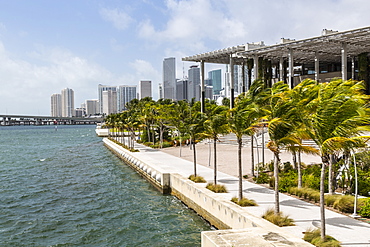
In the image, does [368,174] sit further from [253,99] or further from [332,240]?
[332,240]

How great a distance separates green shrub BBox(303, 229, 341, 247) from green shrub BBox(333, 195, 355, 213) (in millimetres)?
3850

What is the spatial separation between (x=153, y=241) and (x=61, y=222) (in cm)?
650

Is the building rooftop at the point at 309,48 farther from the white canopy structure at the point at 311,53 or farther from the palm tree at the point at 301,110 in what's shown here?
the palm tree at the point at 301,110

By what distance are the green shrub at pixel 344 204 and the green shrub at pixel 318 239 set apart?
3850 millimetres

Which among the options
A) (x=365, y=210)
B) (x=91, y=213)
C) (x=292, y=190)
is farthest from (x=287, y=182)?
(x=91, y=213)

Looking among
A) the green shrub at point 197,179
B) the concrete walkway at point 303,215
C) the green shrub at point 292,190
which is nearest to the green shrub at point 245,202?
the concrete walkway at point 303,215

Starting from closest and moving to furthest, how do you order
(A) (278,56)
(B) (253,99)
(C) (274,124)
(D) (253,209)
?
(C) (274,124) < (D) (253,209) < (B) (253,99) < (A) (278,56)

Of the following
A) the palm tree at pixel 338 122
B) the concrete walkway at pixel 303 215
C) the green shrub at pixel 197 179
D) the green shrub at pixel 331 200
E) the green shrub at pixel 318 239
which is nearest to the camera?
the palm tree at pixel 338 122

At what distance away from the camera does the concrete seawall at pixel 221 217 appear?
11752 mm

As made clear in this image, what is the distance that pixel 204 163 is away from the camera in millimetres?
32688

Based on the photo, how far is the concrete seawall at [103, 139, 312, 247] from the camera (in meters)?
11.8

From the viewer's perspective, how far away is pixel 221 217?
16750 millimetres

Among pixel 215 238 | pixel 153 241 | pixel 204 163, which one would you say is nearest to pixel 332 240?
pixel 215 238

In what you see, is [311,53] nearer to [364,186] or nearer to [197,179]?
[197,179]
